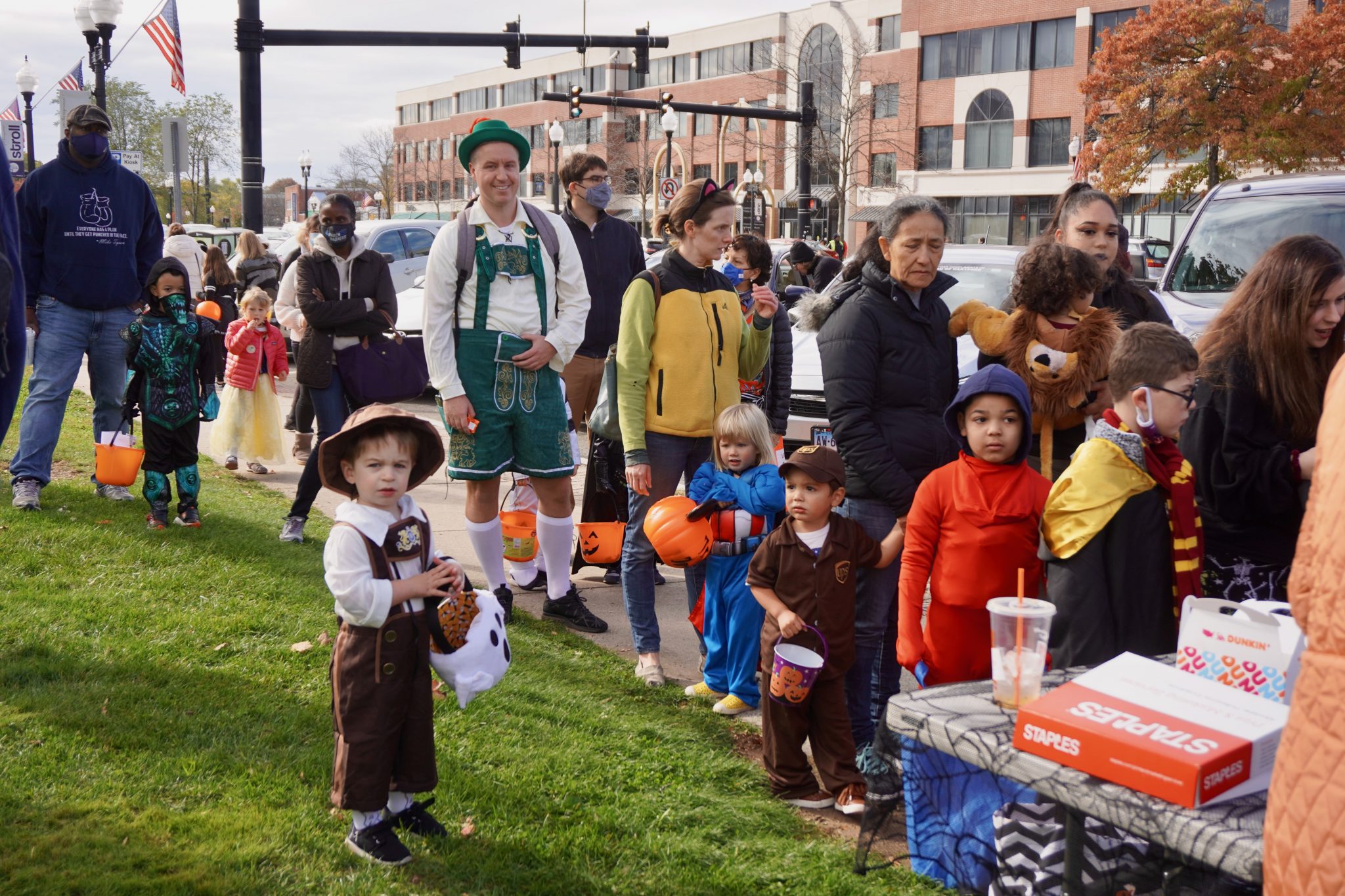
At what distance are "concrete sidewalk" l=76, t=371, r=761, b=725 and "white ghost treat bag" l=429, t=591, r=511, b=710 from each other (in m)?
0.58

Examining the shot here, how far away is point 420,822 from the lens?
3498 mm

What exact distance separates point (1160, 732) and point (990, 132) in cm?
5132

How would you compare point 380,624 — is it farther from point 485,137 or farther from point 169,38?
point 169,38

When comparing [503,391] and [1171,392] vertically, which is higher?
[1171,392]

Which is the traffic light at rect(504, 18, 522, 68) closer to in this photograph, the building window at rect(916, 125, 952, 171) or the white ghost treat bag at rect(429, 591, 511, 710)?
the white ghost treat bag at rect(429, 591, 511, 710)

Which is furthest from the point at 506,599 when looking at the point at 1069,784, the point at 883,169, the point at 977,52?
the point at 883,169

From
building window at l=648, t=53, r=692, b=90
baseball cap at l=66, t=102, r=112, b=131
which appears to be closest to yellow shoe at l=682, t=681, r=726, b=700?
baseball cap at l=66, t=102, r=112, b=131

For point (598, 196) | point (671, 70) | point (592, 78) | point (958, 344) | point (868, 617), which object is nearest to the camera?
point (868, 617)

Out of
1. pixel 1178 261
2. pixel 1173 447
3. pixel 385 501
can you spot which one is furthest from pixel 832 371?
pixel 1178 261

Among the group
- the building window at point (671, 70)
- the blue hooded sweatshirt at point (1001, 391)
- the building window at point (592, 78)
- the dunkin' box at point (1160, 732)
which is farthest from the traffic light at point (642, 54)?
the building window at point (592, 78)

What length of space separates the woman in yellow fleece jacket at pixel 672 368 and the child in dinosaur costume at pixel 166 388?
10.5 feet

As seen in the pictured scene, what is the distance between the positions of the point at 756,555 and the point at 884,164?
51972 millimetres

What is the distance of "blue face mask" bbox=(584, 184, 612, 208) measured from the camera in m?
6.86

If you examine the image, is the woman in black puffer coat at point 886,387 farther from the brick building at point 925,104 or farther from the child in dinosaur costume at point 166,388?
the brick building at point 925,104
